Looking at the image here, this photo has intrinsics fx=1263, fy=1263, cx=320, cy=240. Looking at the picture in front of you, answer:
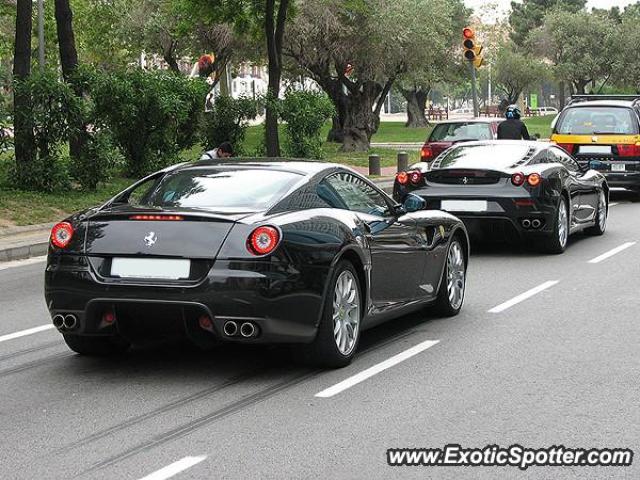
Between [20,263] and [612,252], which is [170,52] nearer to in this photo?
[20,263]

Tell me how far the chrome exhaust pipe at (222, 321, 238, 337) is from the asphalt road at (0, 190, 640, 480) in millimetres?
322

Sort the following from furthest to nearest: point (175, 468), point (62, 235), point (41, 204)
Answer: point (41, 204) → point (62, 235) → point (175, 468)

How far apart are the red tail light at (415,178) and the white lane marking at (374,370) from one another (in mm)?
5912

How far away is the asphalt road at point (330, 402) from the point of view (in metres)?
5.67

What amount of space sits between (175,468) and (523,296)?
20.6 ft

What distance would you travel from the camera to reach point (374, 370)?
7805 mm

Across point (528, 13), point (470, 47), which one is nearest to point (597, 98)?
point (470, 47)

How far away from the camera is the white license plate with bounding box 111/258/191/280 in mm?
7285

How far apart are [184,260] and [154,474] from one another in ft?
6.70

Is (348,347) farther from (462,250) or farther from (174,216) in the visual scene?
(462,250)

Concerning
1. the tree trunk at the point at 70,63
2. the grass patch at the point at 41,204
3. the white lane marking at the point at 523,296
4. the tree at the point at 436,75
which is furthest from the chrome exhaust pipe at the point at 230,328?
the tree at the point at 436,75

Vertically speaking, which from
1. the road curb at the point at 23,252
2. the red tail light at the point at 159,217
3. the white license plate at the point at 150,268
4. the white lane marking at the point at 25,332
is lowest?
the road curb at the point at 23,252

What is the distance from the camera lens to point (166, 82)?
935 inches

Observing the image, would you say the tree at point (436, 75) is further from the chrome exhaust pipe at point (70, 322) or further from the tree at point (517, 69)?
the chrome exhaust pipe at point (70, 322)
